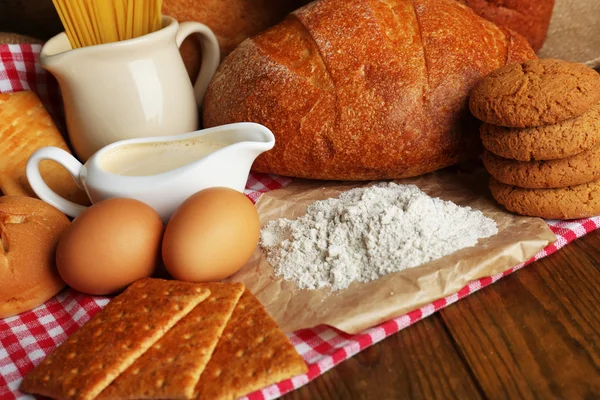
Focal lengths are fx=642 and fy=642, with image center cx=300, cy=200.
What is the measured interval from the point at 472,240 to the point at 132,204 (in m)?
0.50

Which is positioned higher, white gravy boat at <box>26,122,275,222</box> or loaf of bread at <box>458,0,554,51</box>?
loaf of bread at <box>458,0,554,51</box>

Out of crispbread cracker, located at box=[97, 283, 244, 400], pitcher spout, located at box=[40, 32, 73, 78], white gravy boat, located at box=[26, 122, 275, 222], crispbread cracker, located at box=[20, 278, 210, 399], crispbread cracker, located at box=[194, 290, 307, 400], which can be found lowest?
crispbread cracker, located at box=[194, 290, 307, 400]

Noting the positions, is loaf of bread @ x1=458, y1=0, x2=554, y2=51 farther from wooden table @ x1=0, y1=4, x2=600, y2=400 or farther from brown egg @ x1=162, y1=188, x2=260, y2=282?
brown egg @ x1=162, y1=188, x2=260, y2=282

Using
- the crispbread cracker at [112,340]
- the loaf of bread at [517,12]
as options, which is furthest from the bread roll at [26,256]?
the loaf of bread at [517,12]

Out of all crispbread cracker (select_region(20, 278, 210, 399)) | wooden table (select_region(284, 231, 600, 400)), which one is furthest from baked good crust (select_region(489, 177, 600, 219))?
crispbread cracker (select_region(20, 278, 210, 399))

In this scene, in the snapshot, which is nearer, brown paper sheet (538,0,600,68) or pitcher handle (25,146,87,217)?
pitcher handle (25,146,87,217)

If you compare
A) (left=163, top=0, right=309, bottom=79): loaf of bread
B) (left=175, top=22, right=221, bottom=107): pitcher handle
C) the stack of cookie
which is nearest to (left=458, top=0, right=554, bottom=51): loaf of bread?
the stack of cookie

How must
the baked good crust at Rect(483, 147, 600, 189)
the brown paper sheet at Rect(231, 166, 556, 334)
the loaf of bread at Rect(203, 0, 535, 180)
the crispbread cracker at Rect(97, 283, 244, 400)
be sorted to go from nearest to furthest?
1. the crispbread cracker at Rect(97, 283, 244, 400)
2. the brown paper sheet at Rect(231, 166, 556, 334)
3. the baked good crust at Rect(483, 147, 600, 189)
4. the loaf of bread at Rect(203, 0, 535, 180)

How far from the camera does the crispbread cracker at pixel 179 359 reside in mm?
727

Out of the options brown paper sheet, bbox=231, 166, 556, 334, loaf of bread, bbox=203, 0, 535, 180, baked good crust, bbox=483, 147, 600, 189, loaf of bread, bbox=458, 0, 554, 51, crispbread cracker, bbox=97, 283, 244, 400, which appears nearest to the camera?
crispbread cracker, bbox=97, 283, 244, 400

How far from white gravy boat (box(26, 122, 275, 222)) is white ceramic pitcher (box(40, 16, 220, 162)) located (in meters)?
0.09

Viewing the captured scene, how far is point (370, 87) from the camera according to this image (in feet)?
3.54

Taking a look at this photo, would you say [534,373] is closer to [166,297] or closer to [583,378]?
[583,378]

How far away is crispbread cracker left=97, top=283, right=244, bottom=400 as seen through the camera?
727 mm
